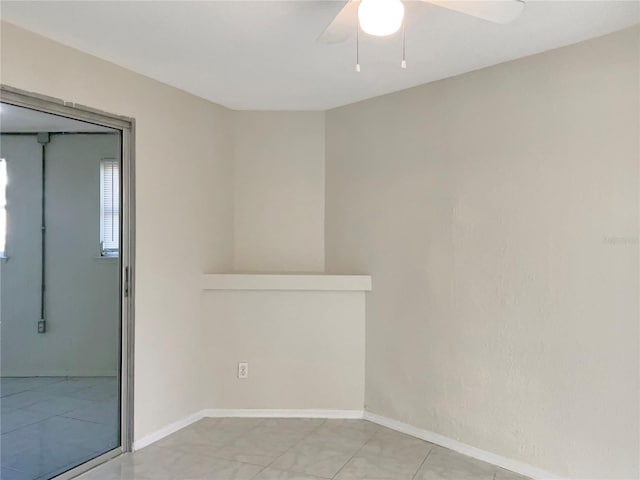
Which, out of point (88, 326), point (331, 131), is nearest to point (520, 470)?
point (331, 131)

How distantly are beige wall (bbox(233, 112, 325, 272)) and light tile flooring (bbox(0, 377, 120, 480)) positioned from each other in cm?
133

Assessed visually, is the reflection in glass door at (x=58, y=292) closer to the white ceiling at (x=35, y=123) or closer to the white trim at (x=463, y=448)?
the white ceiling at (x=35, y=123)

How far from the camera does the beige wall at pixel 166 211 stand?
8.48 feet

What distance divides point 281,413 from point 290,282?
96 centimetres

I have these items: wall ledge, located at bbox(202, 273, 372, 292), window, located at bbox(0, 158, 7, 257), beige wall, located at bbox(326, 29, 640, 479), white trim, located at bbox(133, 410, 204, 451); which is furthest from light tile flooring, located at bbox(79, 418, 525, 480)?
window, located at bbox(0, 158, 7, 257)

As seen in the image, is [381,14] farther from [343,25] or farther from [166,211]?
[166,211]

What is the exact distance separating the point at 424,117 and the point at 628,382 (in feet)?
6.05

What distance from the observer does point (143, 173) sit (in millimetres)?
2811

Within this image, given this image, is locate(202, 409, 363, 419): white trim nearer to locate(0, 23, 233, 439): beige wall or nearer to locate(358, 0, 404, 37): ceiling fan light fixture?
locate(0, 23, 233, 439): beige wall

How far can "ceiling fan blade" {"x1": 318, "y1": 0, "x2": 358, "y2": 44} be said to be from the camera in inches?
63.9

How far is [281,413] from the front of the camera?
333 centimetres

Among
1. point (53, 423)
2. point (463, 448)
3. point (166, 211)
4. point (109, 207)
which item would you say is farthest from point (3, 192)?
point (463, 448)

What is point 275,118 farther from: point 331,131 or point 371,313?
point 371,313

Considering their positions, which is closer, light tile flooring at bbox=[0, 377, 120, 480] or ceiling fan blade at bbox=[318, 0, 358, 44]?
ceiling fan blade at bbox=[318, 0, 358, 44]
